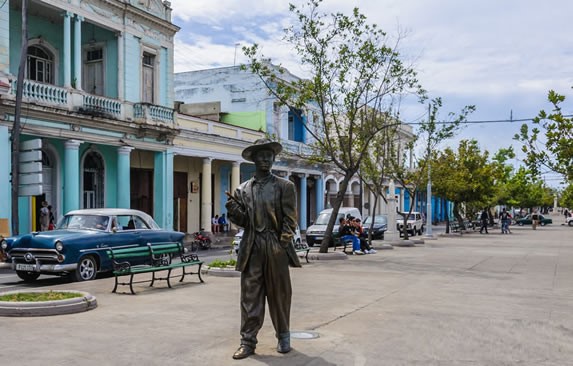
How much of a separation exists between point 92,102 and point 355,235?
35.4ft

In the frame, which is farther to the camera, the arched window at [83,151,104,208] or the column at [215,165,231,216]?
the column at [215,165,231,216]

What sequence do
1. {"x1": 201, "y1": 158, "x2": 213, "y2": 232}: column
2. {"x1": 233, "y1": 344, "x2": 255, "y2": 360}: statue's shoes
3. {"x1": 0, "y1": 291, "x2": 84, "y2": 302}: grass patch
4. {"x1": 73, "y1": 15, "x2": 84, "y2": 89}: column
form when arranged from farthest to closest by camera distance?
{"x1": 201, "y1": 158, "x2": 213, "y2": 232}: column → {"x1": 73, "y1": 15, "x2": 84, "y2": 89}: column → {"x1": 0, "y1": 291, "x2": 84, "y2": 302}: grass patch → {"x1": 233, "y1": 344, "x2": 255, "y2": 360}: statue's shoes

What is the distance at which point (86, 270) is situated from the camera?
1313 centimetres

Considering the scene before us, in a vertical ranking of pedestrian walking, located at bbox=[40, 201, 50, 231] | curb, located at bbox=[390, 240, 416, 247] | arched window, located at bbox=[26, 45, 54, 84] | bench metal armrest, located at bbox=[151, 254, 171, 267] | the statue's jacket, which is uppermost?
→ arched window, located at bbox=[26, 45, 54, 84]

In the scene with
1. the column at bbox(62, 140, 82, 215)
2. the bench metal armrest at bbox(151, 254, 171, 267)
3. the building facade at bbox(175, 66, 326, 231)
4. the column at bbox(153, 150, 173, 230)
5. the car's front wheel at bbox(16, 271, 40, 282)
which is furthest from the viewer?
the building facade at bbox(175, 66, 326, 231)

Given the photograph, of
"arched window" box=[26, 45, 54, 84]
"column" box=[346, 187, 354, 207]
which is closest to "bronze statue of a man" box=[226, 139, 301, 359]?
"arched window" box=[26, 45, 54, 84]

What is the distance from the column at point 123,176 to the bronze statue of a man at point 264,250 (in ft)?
62.3

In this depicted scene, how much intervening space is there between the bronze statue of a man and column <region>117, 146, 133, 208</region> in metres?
19.0

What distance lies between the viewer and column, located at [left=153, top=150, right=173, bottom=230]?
87.6 feet

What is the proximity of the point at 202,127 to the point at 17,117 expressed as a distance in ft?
40.8

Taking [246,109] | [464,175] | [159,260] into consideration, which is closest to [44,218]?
[159,260]

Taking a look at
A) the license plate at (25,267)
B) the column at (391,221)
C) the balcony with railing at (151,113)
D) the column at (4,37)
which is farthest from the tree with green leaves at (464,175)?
the license plate at (25,267)

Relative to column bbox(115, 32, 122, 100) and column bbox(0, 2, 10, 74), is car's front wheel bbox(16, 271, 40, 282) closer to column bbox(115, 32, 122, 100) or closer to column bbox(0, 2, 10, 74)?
column bbox(0, 2, 10, 74)

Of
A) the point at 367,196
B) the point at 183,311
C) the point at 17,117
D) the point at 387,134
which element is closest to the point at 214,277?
the point at 183,311
